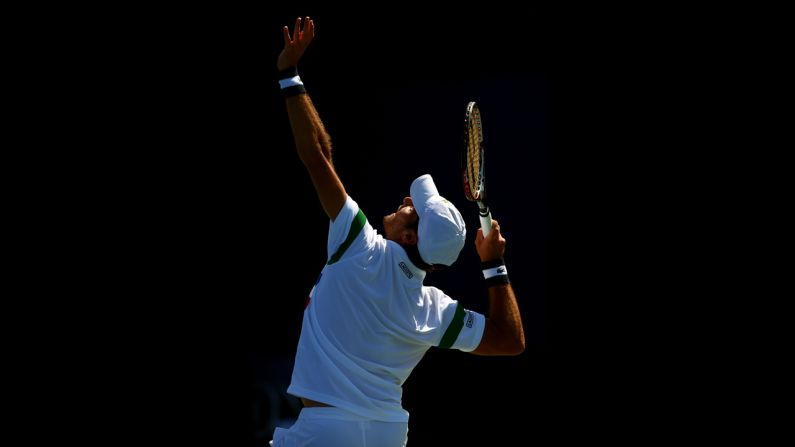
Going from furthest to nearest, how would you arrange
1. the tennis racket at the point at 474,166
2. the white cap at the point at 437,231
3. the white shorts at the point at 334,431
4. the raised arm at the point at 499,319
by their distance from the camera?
the tennis racket at the point at 474,166 < the raised arm at the point at 499,319 < the white cap at the point at 437,231 < the white shorts at the point at 334,431

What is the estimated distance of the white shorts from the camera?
3818 millimetres

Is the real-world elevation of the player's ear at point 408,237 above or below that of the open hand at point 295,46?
below

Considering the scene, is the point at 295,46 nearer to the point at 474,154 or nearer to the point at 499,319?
the point at 474,154

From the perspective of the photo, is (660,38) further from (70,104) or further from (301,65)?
(70,104)

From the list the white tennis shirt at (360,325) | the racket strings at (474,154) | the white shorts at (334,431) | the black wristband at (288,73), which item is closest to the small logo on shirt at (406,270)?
the white tennis shirt at (360,325)

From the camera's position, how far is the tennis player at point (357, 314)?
384cm

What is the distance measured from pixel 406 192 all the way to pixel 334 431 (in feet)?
10.1

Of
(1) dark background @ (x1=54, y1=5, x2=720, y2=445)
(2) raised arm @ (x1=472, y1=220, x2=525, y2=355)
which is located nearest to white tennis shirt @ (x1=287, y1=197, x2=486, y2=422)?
(2) raised arm @ (x1=472, y1=220, x2=525, y2=355)

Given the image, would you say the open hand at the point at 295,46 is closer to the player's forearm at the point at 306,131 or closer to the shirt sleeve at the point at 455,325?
the player's forearm at the point at 306,131

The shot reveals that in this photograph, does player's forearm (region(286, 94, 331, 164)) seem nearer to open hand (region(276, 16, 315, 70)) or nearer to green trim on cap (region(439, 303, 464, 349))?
open hand (region(276, 16, 315, 70))

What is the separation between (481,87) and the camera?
653 centimetres

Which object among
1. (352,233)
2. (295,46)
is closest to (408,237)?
(352,233)

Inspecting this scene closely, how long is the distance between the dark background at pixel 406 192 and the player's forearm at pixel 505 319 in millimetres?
2119

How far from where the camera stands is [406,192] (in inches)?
266
